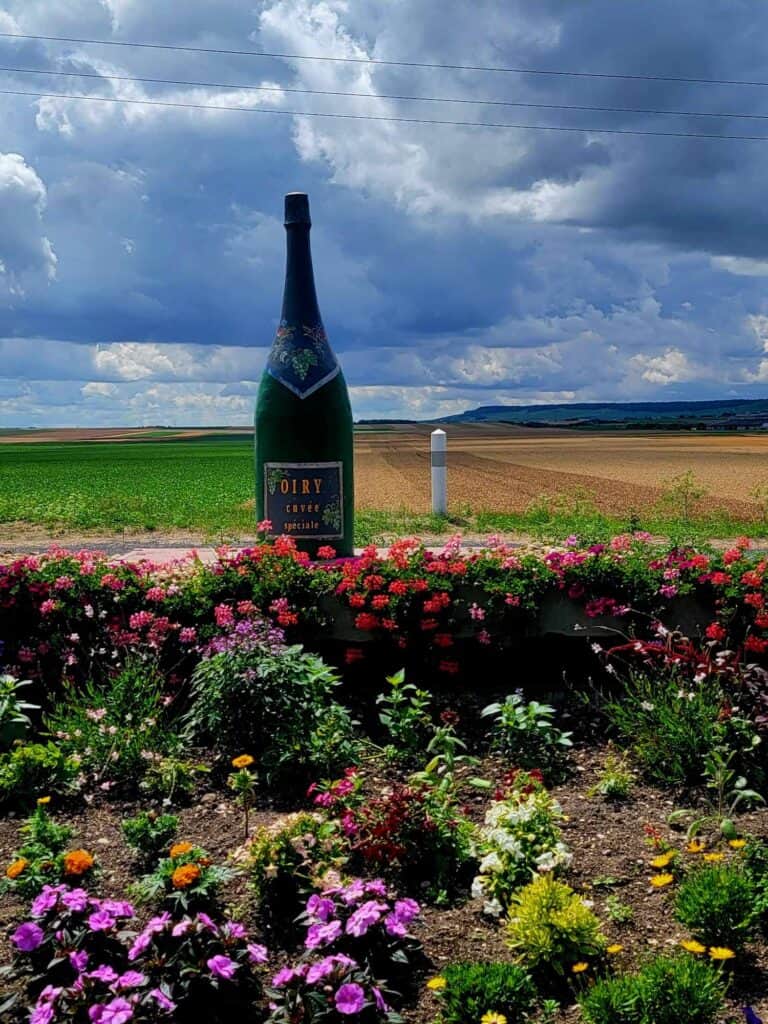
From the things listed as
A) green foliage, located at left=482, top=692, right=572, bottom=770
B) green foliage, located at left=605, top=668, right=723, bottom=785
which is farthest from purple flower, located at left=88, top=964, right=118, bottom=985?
green foliage, located at left=605, top=668, right=723, bottom=785

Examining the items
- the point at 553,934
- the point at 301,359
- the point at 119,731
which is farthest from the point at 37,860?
the point at 301,359

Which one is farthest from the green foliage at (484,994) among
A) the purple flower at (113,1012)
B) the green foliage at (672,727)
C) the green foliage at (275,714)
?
the green foliage at (672,727)

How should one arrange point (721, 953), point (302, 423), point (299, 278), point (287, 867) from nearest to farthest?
point (721, 953) < point (287, 867) < point (302, 423) < point (299, 278)

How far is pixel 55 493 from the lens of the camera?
24.3 m

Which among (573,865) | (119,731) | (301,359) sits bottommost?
(573,865)

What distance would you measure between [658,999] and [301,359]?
6233 mm

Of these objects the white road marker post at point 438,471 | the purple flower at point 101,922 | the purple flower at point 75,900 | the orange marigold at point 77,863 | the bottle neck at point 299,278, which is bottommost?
the purple flower at point 101,922

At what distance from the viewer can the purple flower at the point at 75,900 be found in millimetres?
2953

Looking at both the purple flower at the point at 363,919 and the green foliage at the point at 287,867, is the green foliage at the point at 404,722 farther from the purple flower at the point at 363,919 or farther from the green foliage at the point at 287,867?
the purple flower at the point at 363,919

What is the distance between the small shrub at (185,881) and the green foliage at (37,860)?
326mm

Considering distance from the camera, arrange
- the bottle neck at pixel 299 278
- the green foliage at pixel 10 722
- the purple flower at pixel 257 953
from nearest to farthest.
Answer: the purple flower at pixel 257 953 < the green foliage at pixel 10 722 < the bottle neck at pixel 299 278

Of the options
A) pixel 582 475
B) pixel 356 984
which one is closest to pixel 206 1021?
pixel 356 984

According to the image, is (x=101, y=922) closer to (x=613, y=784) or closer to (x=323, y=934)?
(x=323, y=934)

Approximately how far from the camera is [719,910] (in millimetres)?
2988
